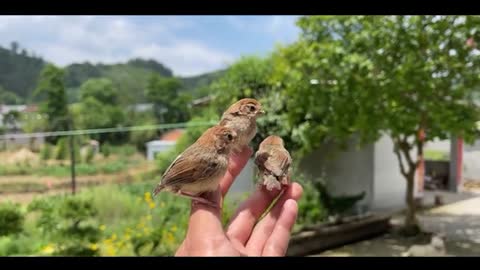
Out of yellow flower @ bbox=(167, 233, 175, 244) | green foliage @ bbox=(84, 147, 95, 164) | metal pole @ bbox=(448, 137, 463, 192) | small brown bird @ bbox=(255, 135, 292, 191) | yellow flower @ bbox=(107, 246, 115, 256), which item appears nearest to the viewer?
small brown bird @ bbox=(255, 135, 292, 191)

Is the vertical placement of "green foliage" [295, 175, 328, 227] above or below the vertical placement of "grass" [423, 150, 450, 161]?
below

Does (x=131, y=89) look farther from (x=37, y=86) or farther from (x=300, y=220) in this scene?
(x=300, y=220)

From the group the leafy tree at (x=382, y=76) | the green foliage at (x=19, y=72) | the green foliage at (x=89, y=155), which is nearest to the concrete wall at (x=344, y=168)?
the leafy tree at (x=382, y=76)

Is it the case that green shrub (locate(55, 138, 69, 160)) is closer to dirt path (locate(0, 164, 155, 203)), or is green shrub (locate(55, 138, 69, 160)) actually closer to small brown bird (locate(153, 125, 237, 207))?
dirt path (locate(0, 164, 155, 203))

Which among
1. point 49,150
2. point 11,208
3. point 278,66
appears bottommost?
point 11,208

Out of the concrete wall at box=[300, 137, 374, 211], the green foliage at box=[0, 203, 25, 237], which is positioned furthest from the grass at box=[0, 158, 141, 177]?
the concrete wall at box=[300, 137, 374, 211]

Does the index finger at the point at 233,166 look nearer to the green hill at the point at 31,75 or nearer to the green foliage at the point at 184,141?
the green foliage at the point at 184,141

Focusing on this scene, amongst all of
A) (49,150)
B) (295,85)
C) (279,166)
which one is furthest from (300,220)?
(279,166)
